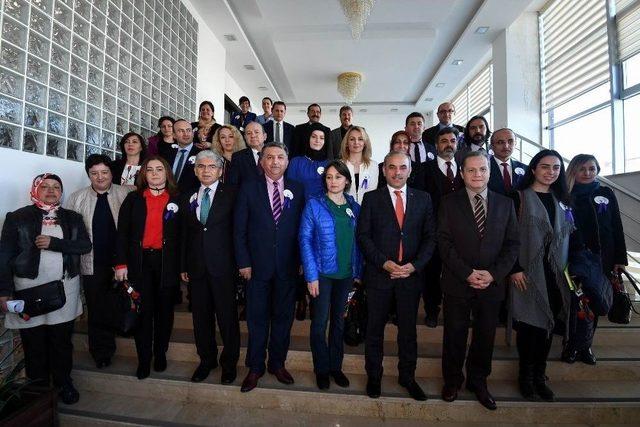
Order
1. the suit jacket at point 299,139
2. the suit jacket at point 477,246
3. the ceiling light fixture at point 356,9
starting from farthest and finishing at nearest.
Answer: the ceiling light fixture at point 356,9, the suit jacket at point 299,139, the suit jacket at point 477,246

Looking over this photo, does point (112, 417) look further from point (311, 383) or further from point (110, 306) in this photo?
point (311, 383)

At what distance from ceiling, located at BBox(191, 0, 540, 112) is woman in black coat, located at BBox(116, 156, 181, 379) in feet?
12.5

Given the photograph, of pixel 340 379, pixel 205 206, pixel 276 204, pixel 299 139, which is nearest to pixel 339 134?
pixel 299 139

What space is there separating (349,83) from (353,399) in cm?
667

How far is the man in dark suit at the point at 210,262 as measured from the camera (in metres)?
2.19

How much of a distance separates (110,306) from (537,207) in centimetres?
317

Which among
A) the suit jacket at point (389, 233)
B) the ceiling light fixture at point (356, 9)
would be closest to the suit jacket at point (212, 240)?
the suit jacket at point (389, 233)

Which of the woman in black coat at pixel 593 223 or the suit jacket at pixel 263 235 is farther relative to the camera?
the woman in black coat at pixel 593 223

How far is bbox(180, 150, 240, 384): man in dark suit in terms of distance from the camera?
219cm

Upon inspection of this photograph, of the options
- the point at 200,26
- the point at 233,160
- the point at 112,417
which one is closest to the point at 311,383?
the point at 112,417

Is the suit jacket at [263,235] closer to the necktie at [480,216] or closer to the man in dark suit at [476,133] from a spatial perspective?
the necktie at [480,216]

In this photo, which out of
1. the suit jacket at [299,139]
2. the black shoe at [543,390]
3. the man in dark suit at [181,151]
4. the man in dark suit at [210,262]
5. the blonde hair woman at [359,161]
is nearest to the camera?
the black shoe at [543,390]

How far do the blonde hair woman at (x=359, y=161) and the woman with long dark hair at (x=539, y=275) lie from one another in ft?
3.53

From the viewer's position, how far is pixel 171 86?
14.9ft
